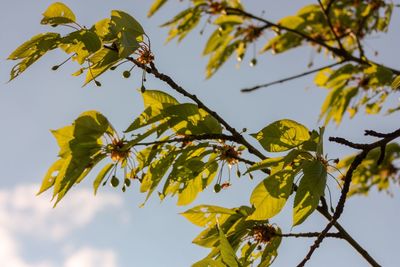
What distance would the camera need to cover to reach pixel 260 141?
5.99 ft

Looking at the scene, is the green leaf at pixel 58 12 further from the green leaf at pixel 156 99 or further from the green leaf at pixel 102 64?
the green leaf at pixel 156 99

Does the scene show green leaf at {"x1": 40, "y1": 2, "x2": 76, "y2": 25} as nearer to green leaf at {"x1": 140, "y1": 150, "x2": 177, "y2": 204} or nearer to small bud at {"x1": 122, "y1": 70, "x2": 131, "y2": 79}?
small bud at {"x1": 122, "y1": 70, "x2": 131, "y2": 79}

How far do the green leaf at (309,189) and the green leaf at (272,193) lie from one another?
0.07 metres

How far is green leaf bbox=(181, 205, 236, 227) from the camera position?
202cm

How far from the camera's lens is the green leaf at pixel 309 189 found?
1586mm

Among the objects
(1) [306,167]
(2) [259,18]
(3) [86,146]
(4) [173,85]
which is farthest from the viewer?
(2) [259,18]

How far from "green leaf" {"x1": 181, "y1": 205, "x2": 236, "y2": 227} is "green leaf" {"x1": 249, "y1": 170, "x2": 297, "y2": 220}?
0.95ft

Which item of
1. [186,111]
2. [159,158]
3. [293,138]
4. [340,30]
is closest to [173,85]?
[186,111]

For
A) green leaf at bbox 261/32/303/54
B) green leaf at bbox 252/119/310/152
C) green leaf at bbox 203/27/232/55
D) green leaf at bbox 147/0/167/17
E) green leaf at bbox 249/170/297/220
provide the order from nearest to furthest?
green leaf at bbox 249/170/297/220 → green leaf at bbox 252/119/310/152 → green leaf at bbox 147/0/167/17 → green leaf at bbox 203/27/232/55 → green leaf at bbox 261/32/303/54

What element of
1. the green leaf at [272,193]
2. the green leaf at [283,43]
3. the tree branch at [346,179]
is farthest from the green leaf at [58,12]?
the green leaf at [283,43]

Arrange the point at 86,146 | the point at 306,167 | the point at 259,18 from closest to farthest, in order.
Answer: the point at 306,167 < the point at 86,146 < the point at 259,18

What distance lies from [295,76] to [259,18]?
0.96m

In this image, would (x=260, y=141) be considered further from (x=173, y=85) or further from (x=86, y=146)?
(x=86, y=146)

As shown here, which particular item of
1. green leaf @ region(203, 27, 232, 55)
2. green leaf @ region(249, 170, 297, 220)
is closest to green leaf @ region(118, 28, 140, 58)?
green leaf @ region(249, 170, 297, 220)
